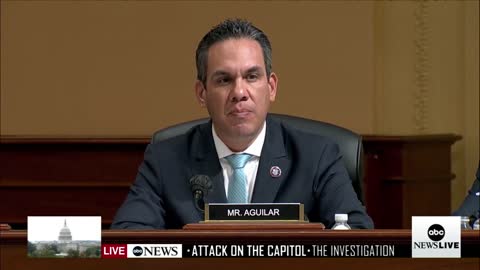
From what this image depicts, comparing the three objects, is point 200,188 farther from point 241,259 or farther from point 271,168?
point 241,259

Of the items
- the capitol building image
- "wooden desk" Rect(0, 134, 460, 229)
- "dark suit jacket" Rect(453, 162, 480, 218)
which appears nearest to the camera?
the capitol building image

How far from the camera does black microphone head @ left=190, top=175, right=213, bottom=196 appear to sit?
9.16 ft

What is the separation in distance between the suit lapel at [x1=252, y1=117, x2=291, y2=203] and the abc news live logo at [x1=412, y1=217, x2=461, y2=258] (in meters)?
0.91

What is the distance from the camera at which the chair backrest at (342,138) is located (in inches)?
123

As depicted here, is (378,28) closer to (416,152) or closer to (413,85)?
(413,85)

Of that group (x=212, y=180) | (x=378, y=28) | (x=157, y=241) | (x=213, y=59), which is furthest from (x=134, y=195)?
(x=378, y=28)

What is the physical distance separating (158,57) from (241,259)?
158 inches

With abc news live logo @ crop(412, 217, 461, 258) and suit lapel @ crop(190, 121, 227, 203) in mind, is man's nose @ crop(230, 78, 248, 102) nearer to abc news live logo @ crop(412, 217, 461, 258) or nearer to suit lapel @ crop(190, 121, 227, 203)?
suit lapel @ crop(190, 121, 227, 203)

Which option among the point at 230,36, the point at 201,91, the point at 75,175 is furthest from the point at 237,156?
the point at 75,175

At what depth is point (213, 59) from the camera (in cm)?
289

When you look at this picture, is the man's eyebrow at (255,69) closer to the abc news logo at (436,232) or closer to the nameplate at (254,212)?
the nameplate at (254,212)

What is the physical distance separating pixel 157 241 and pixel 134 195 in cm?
92

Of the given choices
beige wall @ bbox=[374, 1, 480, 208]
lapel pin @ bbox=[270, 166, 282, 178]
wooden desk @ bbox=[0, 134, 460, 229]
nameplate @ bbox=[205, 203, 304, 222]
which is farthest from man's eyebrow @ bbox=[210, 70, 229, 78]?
beige wall @ bbox=[374, 1, 480, 208]

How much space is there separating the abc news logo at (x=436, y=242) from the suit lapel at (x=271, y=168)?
0.92m
